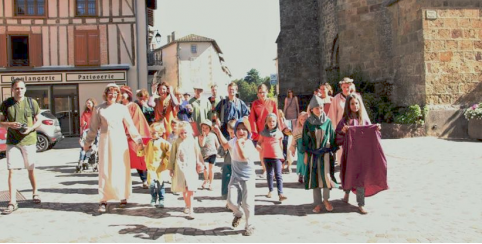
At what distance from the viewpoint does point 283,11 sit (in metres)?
25.5

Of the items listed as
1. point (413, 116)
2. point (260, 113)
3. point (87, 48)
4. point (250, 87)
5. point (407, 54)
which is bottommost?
point (413, 116)

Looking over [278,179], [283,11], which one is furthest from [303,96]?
[278,179]

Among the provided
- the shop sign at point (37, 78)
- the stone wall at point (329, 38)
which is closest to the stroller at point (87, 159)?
the stone wall at point (329, 38)

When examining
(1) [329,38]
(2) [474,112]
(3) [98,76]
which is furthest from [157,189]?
(3) [98,76]

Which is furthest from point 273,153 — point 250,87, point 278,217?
point 250,87

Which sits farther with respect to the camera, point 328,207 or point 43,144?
point 43,144

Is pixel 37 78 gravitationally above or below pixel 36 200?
above

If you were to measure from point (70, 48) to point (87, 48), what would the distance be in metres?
0.84

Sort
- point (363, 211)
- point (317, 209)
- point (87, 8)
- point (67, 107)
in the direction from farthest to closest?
1. point (67, 107)
2. point (87, 8)
3. point (317, 209)
4. point (363, 211)

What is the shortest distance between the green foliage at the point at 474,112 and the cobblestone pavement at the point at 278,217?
5.90 meters

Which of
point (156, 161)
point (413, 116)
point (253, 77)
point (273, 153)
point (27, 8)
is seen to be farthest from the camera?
point (253, 77)

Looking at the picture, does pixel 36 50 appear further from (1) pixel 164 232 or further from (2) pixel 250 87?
(2) pixel 250 87

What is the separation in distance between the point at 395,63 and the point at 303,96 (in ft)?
29.8

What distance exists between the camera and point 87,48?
2461 centimetres
